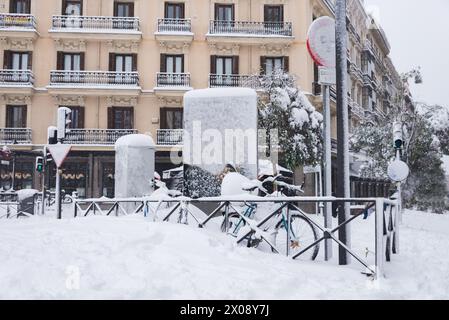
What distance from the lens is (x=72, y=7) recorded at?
2550cm

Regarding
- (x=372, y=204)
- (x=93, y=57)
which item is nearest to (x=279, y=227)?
(x=372, y=204)

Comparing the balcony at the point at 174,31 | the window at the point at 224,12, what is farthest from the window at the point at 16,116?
the window at the point at 224,12

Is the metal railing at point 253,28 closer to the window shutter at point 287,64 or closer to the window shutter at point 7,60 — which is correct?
the window shutter at point 287,64

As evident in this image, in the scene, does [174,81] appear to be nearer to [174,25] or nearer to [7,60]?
[174,25]

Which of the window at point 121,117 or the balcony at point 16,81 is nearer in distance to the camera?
the balcony at point 16,81

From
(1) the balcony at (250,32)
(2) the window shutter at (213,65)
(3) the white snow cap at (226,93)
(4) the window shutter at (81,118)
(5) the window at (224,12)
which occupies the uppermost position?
(5) the window at (224,12)

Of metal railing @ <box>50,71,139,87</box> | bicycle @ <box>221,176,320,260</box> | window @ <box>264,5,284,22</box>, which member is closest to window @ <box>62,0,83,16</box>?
metal railing @ <box>50,71,139,87</box>

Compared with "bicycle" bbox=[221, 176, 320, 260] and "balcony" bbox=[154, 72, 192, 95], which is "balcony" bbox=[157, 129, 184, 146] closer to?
"balcony" bbox=[154, 72, 192, 95]

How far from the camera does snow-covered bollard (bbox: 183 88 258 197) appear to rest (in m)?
9.22

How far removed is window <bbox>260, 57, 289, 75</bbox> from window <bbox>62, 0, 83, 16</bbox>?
399 inches

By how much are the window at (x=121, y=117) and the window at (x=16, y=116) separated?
4448 mm

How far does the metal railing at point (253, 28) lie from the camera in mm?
25328

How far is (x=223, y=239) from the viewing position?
5.70 meters
